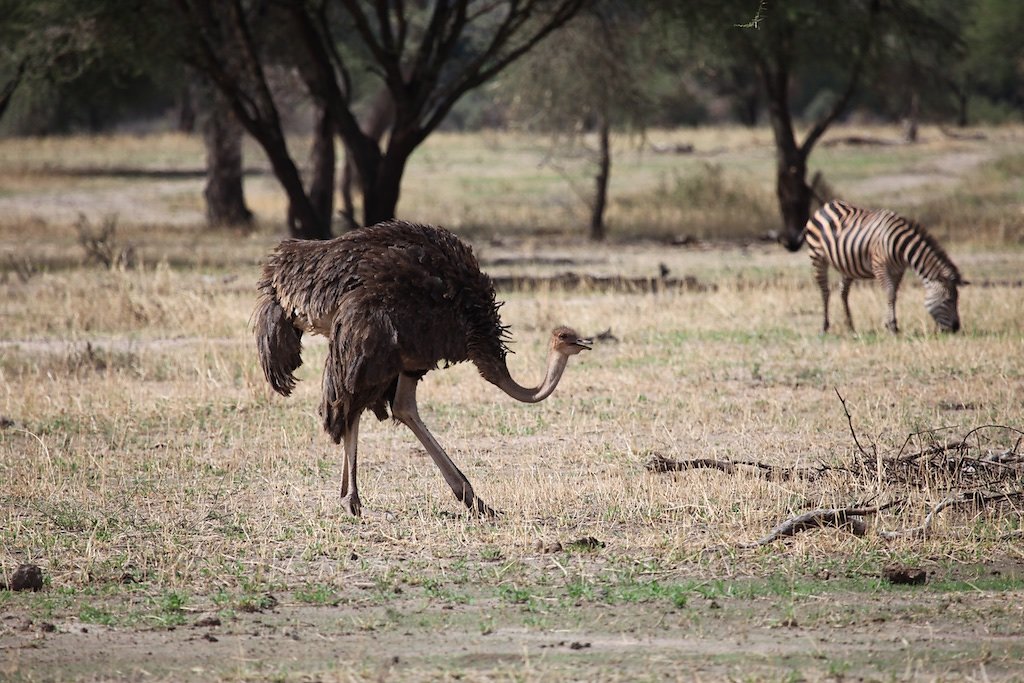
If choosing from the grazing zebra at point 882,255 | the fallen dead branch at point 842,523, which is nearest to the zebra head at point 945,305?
the grazing zebra at point 882,255

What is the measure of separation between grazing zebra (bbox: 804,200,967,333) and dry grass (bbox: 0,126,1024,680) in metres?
0.37

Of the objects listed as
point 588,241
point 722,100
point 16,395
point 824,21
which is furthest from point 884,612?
point 722,100

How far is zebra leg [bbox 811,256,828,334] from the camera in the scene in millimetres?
13953

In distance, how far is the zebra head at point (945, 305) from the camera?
44.2ft

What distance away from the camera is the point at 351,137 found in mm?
19266

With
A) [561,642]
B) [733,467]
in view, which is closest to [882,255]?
[733,467]

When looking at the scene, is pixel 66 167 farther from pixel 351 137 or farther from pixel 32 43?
→ pixel 351 137

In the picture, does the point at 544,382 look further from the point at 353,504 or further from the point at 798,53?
the point at 798,53

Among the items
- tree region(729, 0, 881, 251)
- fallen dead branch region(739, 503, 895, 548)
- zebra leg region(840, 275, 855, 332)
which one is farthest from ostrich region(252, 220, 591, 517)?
tree region(729, 0, 881, 251)

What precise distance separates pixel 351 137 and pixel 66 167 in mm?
23043

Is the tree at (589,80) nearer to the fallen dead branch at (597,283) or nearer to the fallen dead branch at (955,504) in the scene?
the fallen dead branch at (597,283)

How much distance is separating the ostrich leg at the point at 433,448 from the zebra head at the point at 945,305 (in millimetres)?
7362

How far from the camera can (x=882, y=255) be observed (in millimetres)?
13828

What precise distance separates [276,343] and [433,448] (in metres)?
1.00
